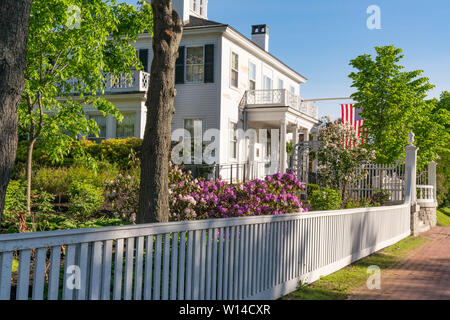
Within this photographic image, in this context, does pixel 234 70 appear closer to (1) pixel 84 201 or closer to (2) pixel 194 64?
(2) pixel 194 64

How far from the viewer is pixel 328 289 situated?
739 cm

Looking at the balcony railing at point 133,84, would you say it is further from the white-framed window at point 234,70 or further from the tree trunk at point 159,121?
the tree trunk at point 159,121

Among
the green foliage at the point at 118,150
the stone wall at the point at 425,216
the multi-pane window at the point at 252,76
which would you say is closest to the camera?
the stone wall at the point at 425,216

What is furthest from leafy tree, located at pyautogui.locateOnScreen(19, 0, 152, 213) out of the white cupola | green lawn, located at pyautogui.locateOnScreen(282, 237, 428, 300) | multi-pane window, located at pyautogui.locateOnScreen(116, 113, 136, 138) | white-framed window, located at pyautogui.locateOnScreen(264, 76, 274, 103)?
white-framed window, located at pyautogui.locateOnScreen(264, 76, 274, 103)

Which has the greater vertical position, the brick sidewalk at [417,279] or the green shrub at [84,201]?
the green shrub at [84,201]

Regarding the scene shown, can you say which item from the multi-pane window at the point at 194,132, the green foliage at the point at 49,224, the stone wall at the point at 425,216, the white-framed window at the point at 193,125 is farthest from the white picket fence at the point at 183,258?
the white-framed window at the point at 193,125

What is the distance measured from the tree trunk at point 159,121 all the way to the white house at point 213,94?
49.0 ft

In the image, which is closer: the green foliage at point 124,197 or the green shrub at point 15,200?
the green foliage at point 124,197

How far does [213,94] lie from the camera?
873 inches

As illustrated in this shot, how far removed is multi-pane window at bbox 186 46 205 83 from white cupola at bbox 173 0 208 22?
83.5 inches

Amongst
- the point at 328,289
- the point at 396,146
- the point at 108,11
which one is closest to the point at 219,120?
the point at 396,146

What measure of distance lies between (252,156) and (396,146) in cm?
695

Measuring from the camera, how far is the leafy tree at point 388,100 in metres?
23.0
